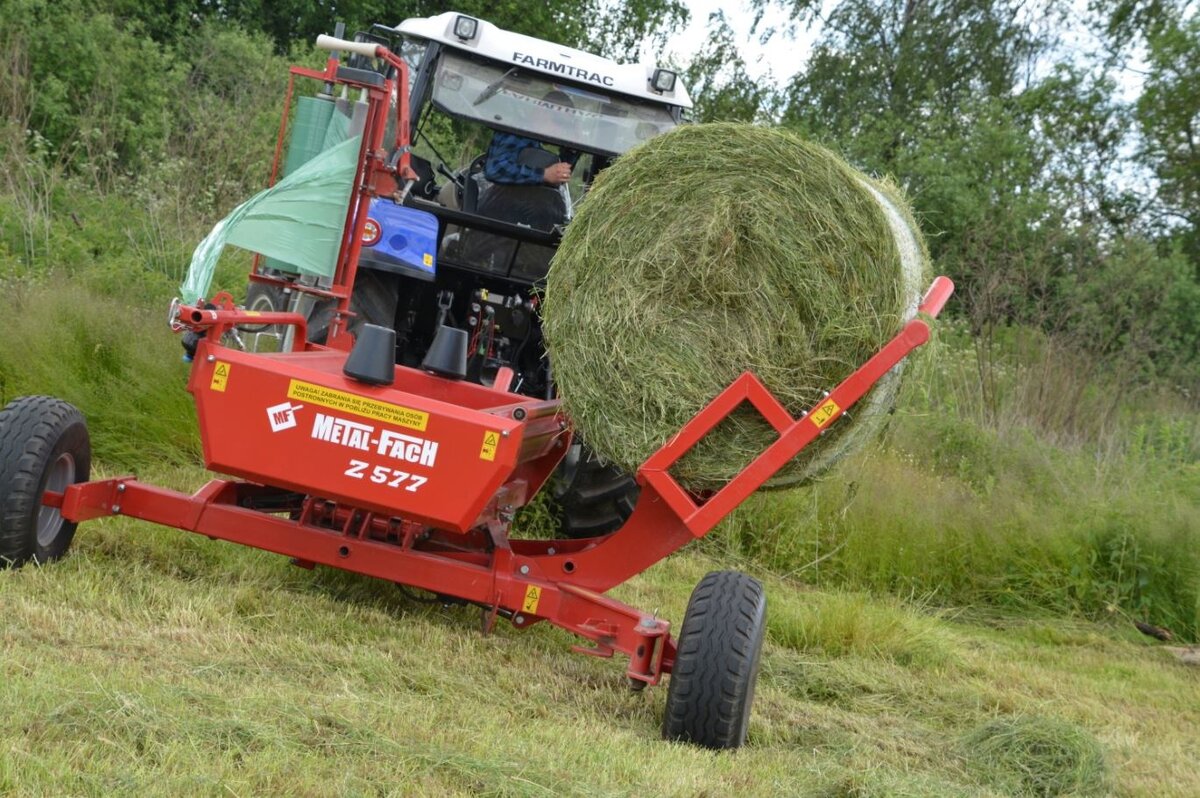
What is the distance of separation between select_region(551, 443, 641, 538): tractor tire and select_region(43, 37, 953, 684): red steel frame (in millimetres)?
437

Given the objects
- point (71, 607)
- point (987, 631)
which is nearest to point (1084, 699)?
point (987, 631)

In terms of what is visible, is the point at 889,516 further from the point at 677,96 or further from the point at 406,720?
the point at 406,720

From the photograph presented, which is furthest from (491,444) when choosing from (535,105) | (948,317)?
(948,317)

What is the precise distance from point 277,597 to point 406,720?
1.39 meters

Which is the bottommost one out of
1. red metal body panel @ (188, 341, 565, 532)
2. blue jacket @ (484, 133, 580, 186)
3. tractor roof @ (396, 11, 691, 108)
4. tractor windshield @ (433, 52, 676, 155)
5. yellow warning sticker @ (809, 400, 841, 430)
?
red metal body panel @ (188, 341, 565, 532)

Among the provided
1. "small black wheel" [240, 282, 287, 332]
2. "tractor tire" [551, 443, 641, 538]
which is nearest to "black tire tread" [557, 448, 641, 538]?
"tractor tire" [551, 443, 641, 538]

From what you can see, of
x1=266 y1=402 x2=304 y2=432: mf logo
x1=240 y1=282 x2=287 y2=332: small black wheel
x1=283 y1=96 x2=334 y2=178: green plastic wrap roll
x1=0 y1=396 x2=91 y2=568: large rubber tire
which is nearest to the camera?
x1=266 y1=402 x2=304 y2=432: mf logo

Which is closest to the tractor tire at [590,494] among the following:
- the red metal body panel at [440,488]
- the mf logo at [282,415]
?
the red metal body panel at [440,488]

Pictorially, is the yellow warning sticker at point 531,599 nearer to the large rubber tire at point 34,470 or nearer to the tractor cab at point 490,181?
the tractor cab at point 490,181

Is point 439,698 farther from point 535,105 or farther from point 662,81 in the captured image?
point 662,81

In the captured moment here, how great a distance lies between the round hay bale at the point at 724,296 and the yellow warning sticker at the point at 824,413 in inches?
6.1

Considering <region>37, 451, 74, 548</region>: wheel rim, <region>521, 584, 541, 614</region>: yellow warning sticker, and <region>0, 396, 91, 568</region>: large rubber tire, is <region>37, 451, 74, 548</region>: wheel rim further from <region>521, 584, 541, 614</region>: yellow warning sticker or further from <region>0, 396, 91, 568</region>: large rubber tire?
<region>521, 584, 541, 614</region>: yellow warning sticker

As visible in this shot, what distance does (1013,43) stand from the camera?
1011 inches

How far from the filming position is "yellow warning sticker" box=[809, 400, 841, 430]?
14.1 ft
